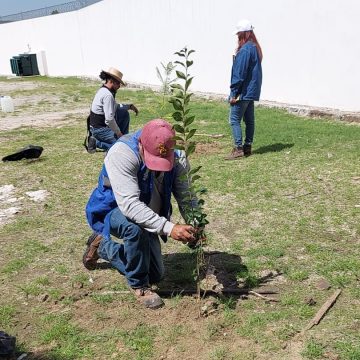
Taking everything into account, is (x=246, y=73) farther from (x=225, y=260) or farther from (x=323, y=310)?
(x=323, y=310)

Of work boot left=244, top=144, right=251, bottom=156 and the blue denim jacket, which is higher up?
the blue denim jacket

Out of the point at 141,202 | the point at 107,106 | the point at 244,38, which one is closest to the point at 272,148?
the point at 244,38

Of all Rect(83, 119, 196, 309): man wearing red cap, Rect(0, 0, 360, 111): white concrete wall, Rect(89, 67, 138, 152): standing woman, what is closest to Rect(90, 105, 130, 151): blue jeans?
Rect(89, 67, 138, 152): standing woman

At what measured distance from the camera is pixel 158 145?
2.73m

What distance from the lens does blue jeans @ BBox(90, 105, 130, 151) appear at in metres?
6.61

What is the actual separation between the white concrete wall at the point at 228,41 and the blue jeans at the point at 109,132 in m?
4.39

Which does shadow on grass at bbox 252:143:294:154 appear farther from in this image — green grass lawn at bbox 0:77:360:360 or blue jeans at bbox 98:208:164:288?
blue jeans at bbox 98:208:164:288

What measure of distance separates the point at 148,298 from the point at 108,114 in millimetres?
3537

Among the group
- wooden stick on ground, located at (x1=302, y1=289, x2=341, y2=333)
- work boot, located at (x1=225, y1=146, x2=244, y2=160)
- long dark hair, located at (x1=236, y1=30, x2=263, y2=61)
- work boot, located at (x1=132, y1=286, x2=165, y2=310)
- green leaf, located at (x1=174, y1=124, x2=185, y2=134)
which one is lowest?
wooden stick on ground, located at (x1=302, y1=289, x2=341, y2=333)

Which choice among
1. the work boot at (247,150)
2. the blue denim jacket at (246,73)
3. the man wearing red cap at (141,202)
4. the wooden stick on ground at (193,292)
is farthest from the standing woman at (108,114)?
the wooden stick on ground at (193,292)

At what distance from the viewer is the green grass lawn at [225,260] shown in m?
2.74

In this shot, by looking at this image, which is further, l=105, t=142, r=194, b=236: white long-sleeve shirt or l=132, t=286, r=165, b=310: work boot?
l=132, t=286, r=165, b=310: work boot

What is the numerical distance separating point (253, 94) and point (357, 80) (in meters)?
3.30

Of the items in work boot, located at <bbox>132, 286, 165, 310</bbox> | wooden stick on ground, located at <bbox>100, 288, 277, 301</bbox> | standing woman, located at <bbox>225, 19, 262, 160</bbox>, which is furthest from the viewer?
standing woman, located at <bbox>225, 19, 262, 160</bbox>
